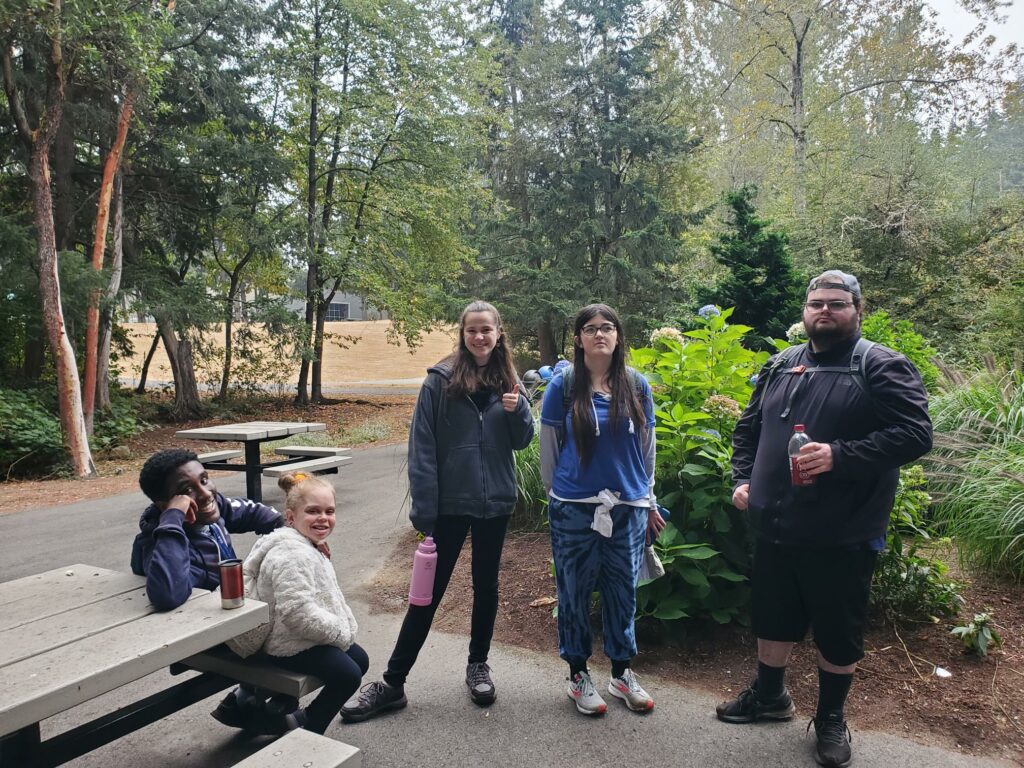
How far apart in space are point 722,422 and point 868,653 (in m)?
1.35

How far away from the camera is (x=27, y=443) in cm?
992

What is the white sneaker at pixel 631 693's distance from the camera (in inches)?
109

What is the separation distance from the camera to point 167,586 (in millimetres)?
2090

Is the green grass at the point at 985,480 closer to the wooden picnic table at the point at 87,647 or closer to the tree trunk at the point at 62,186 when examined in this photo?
the wooden picnic table at the point at 87,647

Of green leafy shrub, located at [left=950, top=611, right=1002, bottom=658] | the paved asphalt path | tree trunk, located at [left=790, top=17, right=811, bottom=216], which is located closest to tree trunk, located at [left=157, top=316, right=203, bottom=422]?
the paved asphalt path

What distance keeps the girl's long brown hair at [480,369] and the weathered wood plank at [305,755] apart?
1.45 meters

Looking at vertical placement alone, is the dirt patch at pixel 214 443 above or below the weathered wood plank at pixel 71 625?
below

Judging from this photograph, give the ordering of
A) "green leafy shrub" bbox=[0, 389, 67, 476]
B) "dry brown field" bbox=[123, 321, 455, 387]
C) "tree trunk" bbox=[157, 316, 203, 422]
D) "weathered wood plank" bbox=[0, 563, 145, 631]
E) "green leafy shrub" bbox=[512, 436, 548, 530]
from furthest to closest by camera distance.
Answer: "dry brown field" bbox=[123, 321, 455, 387], "tree trunk" bbox=[157, 316, 203, 422], "green leafy shrub" bbox=[0, 389, 67, 476], "green leafy shrub" bbox=[512, 436, 548, 530], "weathered wood plank" bbox=[0, 563, 145, 631]

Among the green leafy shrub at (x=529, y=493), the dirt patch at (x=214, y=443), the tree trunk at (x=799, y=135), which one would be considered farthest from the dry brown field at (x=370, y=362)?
the green leafy shrub at (x=529, y=493)

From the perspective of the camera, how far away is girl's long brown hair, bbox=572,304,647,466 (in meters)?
2.76

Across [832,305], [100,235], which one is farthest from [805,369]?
[100,235]

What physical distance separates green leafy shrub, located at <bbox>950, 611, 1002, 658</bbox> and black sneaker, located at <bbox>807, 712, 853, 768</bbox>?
1.03 m

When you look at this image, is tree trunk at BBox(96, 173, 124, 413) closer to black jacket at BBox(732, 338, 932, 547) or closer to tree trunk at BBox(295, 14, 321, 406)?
tree trunk at BBox(295, 14, 321, 406)

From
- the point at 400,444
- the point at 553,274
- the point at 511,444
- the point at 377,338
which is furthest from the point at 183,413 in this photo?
the point at 377,338
